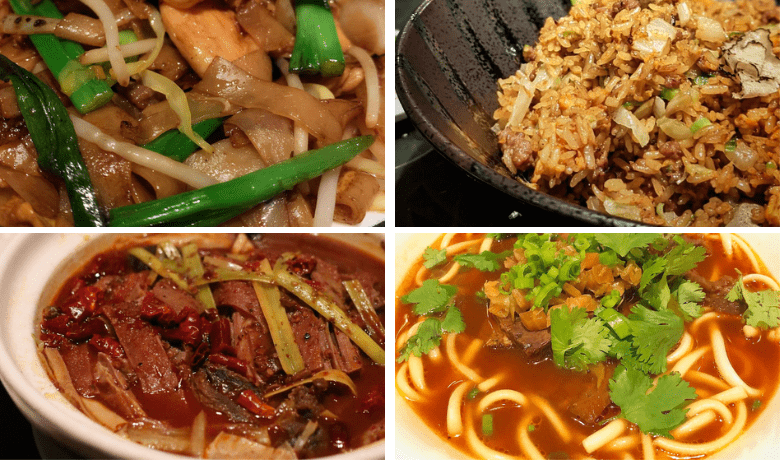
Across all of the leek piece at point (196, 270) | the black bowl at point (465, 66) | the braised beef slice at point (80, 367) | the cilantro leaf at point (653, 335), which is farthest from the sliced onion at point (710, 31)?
the braised beef slice at point (80, 367)

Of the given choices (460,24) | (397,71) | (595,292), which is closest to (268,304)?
(397,71)

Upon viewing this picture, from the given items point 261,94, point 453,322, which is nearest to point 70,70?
point 261,94

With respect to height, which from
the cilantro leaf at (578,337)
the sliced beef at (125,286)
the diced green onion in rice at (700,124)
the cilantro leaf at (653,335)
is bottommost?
the cilantro leaf at (653,335)

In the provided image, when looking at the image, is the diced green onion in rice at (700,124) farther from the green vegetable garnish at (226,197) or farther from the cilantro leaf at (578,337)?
the green vegetable garnish at (226,197)

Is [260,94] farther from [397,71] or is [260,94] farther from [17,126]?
[17,126]

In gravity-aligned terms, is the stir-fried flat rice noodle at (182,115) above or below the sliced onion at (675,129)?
above

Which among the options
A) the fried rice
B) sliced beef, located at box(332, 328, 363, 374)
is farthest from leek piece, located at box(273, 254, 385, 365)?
the fried rice
